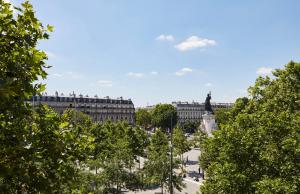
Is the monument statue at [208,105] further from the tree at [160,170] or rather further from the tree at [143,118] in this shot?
the tree at [143,118]

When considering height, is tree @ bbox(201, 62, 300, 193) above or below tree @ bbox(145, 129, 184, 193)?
above

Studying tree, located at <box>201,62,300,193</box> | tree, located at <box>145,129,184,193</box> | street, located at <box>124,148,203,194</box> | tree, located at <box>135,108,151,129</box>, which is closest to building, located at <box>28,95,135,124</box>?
tree, located at <box>135,108,151,129</box>

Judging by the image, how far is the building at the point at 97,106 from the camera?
13800 cm

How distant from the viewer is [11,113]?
741 cm

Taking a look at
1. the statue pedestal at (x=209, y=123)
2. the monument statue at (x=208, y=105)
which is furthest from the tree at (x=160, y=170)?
the monument statue at (x=208, y=105)

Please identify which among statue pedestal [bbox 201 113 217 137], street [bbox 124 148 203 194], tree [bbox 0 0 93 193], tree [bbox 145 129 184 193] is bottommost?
street [bbox 124 148 203 194]

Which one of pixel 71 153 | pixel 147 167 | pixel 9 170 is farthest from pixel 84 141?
pixel 147 167

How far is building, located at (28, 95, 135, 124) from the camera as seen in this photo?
13800 centimetres

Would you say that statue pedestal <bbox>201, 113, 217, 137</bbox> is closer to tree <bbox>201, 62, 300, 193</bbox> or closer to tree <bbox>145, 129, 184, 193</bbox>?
tree <bbox>145, 129, 184, 193</bbox>

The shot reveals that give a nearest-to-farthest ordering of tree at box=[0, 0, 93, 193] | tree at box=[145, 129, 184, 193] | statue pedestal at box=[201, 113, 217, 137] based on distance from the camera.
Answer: tree at box=[0, 0, 93, 193] → tree at box=[145, 129, 184, 193] → statue pedestal at box=[201, 113, 217, 137]

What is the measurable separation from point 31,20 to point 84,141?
286cm

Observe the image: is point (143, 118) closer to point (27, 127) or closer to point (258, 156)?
point (258, 156)

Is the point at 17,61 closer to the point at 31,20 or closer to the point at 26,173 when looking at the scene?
the point at 31,20

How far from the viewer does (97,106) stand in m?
151
